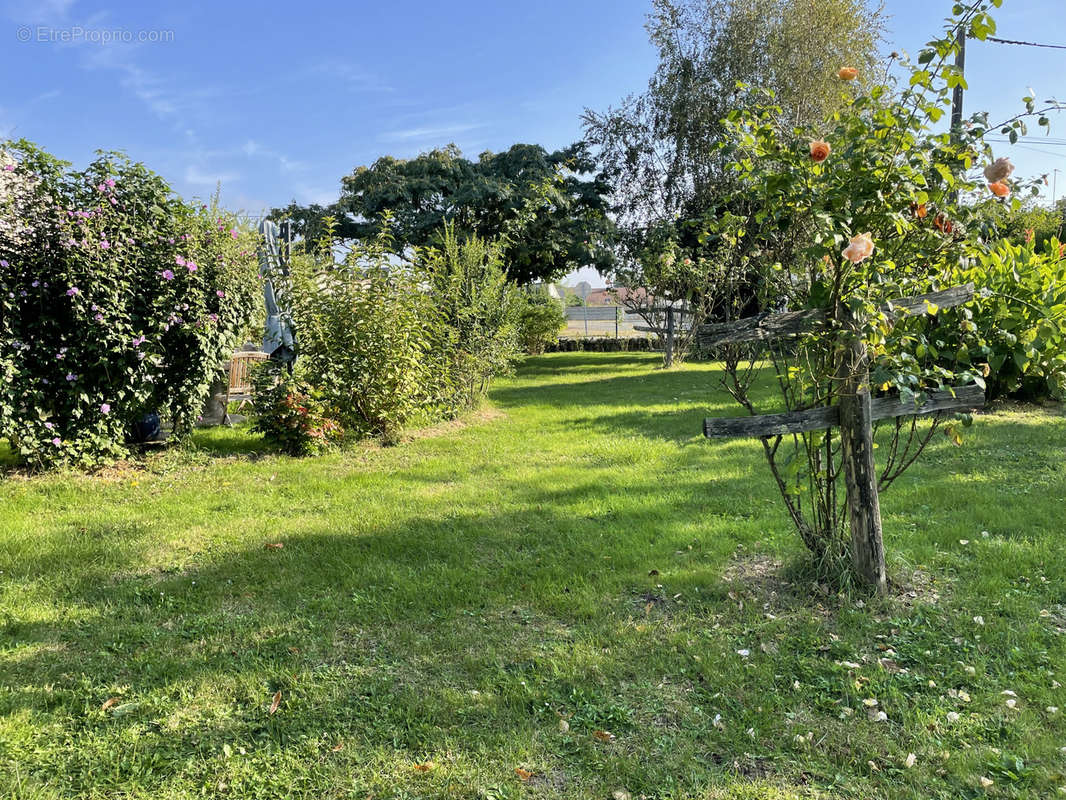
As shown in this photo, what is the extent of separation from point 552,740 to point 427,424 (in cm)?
546

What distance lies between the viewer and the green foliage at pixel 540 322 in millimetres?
19016

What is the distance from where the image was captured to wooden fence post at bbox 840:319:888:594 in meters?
2.45

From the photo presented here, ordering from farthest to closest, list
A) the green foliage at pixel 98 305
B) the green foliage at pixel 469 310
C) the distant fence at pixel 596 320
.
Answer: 1. the distant fence at pixel 596 320
2. the green foliage at pixel 469 310
3. the green foliage at pixel 98 305

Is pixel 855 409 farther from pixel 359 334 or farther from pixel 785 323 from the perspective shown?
pixel 359 334

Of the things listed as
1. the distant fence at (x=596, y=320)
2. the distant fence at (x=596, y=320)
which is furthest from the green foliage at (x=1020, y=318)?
the distant fence at (x=596, y=320)

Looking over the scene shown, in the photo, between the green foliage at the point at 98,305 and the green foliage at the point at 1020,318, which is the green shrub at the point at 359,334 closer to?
the green foliage at the point at 98,305

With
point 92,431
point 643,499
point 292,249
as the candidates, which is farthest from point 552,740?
point 292,249

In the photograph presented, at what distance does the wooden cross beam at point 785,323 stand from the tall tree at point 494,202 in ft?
44.3

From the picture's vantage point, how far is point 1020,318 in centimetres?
346

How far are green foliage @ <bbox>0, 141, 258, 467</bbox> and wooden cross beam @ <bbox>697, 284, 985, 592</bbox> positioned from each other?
14.7 feet

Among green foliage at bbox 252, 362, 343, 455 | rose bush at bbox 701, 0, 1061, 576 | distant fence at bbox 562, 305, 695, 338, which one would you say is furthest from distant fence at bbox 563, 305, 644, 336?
rose bush at bbox 701, 0, 1061, 576

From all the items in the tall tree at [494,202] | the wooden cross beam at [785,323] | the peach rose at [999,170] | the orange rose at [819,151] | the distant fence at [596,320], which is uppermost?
the tall tree at [494,202]

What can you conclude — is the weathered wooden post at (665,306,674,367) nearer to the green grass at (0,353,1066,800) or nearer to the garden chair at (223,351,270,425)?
the garden chair at (223,351,270,425)

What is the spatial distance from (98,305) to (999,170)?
18.1ft
